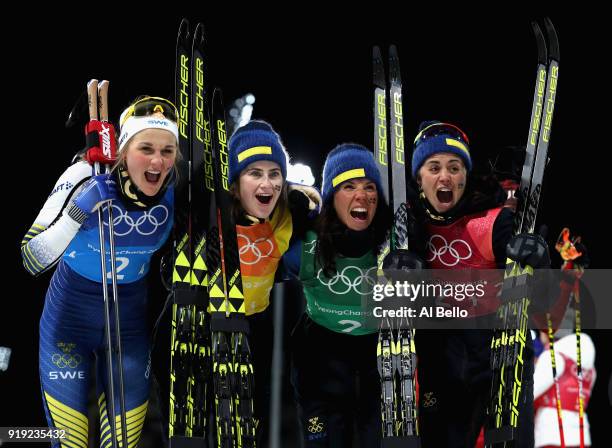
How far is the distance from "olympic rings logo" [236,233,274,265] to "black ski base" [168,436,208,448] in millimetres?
764

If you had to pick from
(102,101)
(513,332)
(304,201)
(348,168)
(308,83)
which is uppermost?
(308,83)

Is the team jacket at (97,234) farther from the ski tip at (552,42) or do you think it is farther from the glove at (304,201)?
the ski tip at (552,42)

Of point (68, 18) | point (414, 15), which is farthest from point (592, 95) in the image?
point (68, 18)

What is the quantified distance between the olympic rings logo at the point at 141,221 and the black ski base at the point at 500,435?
1.60 m

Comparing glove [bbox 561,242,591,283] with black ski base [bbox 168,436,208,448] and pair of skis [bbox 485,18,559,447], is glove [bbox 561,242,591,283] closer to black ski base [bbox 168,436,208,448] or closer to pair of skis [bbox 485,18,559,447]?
pair of skis [bbox 485,18,559,447]

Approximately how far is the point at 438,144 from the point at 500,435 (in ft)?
4.06

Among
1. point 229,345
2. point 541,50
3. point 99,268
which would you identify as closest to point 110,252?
point 99,268

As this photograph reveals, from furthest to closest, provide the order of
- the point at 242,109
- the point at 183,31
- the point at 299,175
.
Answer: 1. the point at 242,109
2. the point at 299,175
3. the point at 183,31

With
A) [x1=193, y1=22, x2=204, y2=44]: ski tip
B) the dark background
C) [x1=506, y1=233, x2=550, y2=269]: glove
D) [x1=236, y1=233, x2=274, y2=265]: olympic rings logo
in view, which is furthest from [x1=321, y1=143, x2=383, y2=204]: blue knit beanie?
the dark background

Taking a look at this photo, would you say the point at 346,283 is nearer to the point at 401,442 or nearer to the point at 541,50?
the point at 401,442

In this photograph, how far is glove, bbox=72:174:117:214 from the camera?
3.80 metres

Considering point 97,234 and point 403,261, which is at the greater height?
point 97,234

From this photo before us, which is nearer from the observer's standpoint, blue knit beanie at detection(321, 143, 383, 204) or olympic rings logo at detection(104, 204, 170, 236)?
olympic rings logo at detection(104, 204, 170, 236)

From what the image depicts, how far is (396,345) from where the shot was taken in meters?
4.06
